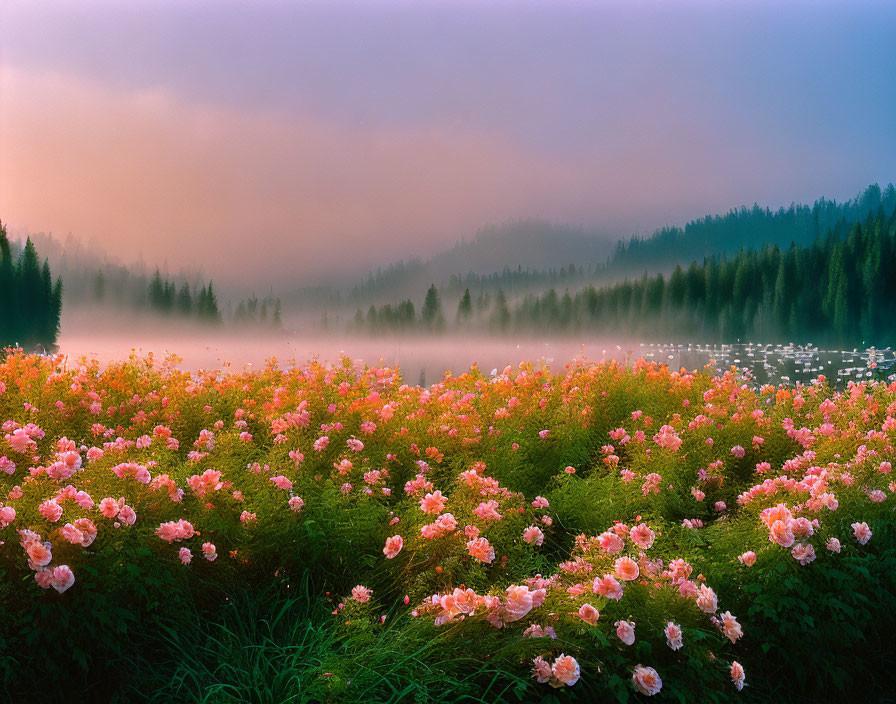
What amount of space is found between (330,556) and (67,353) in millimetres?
6656

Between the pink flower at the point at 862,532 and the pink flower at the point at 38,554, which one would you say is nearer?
the pink flower at the point at 38,554

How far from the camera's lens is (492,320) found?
52.4m

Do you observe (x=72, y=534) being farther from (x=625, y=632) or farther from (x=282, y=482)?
(x=625, y=632)

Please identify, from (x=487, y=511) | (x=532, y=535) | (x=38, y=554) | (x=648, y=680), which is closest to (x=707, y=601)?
(x=648, y=680)

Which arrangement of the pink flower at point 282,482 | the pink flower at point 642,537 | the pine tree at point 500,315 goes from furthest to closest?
the pine tree at point 500,315 → the pink flower at point 282,482 → the pink flower at point 642,537

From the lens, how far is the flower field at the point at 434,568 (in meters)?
2.79

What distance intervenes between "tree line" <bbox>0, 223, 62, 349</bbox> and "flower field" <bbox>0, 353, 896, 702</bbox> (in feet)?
114

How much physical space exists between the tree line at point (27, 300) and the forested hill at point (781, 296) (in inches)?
1429

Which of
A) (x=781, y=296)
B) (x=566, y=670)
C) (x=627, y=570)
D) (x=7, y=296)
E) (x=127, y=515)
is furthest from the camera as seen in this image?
(x=781, y=296)

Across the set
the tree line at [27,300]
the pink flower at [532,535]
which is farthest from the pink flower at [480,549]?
the tree line at [27,300]

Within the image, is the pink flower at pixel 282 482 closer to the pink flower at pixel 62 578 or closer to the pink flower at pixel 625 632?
the pink flower at pixel 62 578

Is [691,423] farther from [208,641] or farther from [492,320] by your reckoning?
[492,320]

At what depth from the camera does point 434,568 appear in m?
3.57

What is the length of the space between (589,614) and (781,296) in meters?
46.9
